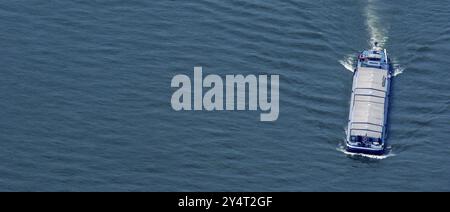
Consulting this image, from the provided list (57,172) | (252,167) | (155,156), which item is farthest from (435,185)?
(57,172)

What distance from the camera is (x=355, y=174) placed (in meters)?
195

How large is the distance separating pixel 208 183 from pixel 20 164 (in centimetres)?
2655

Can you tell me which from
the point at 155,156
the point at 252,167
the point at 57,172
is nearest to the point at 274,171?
the point at 252,167

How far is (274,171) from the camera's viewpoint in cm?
19450
